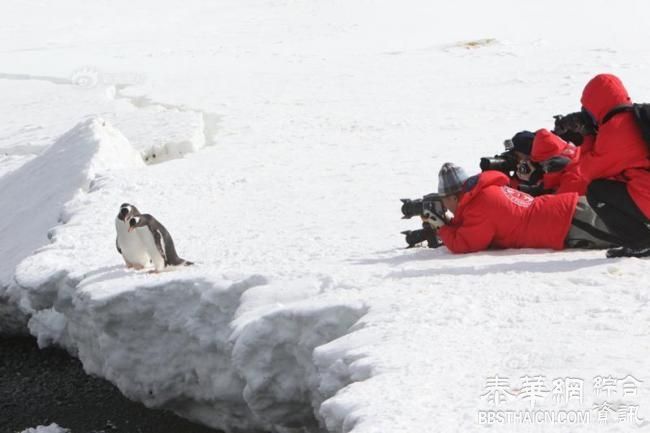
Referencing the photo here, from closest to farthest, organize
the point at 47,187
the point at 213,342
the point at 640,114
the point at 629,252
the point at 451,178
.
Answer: the point at 640,114
the point at 629,252
the point at 451,178
the point at 213,342
the point at 47,187

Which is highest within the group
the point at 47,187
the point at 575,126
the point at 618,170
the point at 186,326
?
the point at 575,126

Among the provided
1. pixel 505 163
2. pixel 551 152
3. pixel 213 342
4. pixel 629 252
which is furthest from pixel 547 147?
pixel 213 342

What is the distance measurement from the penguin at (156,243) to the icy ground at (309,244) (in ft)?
0.49

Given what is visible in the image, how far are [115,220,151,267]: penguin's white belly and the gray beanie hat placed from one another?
182 cm

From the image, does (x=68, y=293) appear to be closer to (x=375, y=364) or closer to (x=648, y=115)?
(x=375, y=364)

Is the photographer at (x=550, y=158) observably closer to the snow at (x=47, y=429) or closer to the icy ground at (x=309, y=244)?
the icy ground at (x=309, y=244)

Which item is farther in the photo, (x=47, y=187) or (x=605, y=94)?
(x=47, y=187)

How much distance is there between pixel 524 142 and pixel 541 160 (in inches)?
7.6

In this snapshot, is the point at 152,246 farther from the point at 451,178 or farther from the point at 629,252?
the point at 629,252

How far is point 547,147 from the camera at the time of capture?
5.19 m

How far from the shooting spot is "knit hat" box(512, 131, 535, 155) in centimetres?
535

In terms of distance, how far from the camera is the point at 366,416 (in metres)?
2.95

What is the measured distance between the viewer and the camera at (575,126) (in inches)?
178

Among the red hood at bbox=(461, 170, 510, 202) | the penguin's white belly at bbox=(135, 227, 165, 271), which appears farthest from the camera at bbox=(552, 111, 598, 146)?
the penguin's white belly at bbox=(135, 227, 165, 271)
